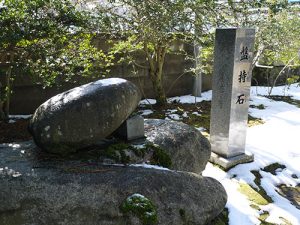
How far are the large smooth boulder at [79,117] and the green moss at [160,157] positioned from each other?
0.64 m

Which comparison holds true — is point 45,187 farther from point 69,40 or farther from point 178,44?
point 178,44

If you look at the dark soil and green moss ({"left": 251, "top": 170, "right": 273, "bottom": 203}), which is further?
the dark soil

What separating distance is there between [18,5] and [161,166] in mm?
3006

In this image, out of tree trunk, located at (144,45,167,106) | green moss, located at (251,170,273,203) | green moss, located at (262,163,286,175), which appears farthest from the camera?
tree trunk, located at (144,45,167,106)

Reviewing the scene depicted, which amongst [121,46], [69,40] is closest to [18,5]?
[69,40]

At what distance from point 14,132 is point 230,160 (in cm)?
386

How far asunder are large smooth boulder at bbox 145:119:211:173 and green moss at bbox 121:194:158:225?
38.4 inches

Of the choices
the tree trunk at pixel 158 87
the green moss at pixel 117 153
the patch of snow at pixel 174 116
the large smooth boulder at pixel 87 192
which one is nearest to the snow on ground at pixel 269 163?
the large smooth boulder at pixel 87 192

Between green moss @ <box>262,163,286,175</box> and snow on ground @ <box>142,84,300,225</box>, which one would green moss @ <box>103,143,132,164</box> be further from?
green moss @ <box>262,163,286,175</box>

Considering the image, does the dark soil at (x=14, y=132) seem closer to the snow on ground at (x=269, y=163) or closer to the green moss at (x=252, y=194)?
→ the snow on ground at (x=269, y=163)

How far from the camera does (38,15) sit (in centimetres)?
494

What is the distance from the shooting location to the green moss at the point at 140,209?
3.01 m

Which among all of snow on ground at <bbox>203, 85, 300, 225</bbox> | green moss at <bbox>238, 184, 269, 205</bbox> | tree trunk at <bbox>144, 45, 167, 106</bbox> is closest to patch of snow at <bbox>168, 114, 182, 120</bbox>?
tree trunk at <bbox>144, 45, 167, 106</bbox>

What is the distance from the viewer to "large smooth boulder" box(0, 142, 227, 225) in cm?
288
